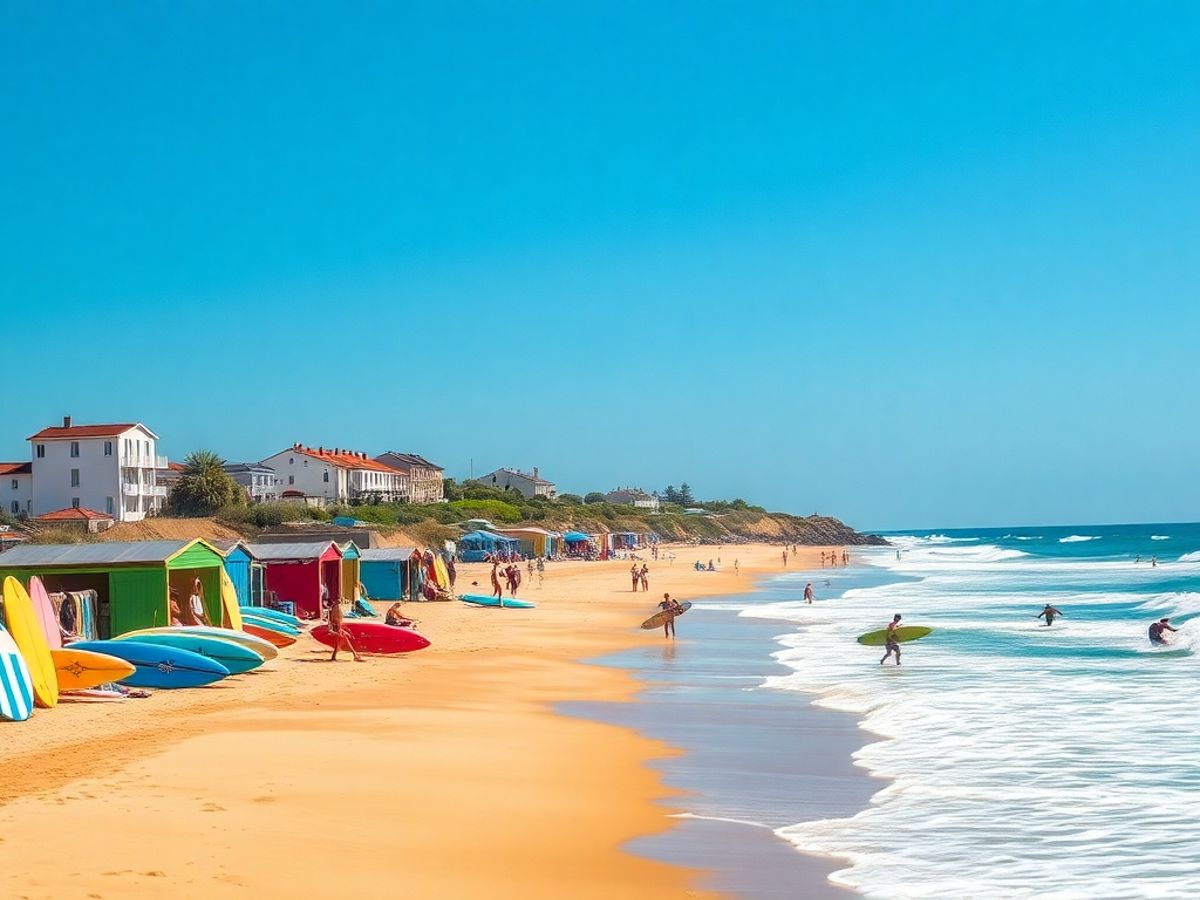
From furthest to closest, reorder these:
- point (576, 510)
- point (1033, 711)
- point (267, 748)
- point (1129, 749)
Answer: point (576, 510) < point (1033, 711) < point (1129, 749) < point (267, 748)

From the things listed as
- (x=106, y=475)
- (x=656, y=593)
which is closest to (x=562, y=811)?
(x=656, y=593)

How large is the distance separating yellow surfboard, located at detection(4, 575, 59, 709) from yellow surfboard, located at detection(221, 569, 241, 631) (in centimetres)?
662

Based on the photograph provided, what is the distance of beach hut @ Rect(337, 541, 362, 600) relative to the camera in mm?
29938

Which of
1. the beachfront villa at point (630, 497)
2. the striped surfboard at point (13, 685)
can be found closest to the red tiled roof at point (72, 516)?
the striped surfboard at point (13, 685)

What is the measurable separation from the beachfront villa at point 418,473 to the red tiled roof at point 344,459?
3404 mm

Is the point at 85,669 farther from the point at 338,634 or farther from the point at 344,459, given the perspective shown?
the point at 344,459

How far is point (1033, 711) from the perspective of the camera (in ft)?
52.6

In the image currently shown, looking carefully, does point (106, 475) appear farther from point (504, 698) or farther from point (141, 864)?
point (141, 864)

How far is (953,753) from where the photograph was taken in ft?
42.9

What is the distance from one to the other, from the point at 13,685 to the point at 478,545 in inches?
1923

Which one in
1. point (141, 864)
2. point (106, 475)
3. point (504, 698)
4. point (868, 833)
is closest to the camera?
point (141, 864)

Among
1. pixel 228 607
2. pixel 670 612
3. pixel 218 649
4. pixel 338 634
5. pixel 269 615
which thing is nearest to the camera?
pixel 218 649

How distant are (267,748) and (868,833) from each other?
605 centimetres

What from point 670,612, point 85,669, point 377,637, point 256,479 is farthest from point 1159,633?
point 256,479
